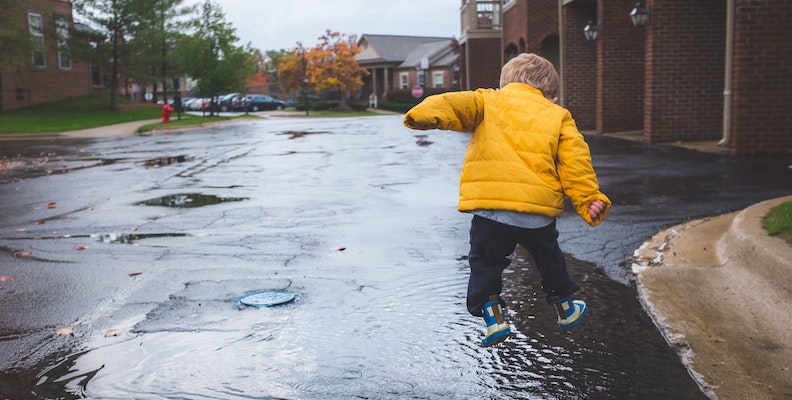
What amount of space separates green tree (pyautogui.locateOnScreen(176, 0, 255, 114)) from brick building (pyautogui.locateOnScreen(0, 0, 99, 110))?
21.9 feet

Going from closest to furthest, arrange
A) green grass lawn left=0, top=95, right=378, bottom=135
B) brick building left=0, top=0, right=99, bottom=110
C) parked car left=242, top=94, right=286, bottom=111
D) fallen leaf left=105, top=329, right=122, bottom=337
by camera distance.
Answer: fallen leaf left=105, top=329, right=122, bottom=337
green grass lawn left=0, top=95, right=378, bottom=135
brick building left=0, top=0, right=99, bottom=110
parked car left=242, top=94, right=286, bottom=111

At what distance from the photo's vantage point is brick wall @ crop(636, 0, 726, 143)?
17.0 metres

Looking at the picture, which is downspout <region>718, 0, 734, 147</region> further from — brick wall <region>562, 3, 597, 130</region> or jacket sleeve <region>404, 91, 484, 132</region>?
jacket sleeve <region>404, 91, 484, 132</region>

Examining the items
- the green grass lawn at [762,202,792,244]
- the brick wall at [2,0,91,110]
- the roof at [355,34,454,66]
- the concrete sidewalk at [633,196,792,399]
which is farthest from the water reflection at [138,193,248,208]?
the roof at [355,34,454,66]

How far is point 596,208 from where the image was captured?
410 cm

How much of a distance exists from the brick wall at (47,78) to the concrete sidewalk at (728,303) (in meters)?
42.0

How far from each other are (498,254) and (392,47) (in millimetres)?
72804

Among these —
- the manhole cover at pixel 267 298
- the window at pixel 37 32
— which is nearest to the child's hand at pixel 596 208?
the manhole cover at pixel 267 298

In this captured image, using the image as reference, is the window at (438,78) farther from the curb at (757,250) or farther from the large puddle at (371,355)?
the large puddle at (371,355)

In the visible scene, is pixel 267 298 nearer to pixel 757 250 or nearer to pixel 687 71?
pixel 757 250

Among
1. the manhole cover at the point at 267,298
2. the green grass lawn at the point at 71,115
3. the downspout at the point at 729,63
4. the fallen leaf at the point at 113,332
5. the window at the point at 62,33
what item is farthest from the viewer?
the window at the point at 62,33

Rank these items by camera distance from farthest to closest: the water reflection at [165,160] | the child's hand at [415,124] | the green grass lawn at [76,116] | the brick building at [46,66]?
1. the brick building at [46,66]
2. the green grass lawn at [76,116]
3. the water reflection at [165,160]
4. the child's hand at [415,124]

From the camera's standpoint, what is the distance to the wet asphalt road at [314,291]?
Answer: 418cm

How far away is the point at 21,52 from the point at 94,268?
112ft
